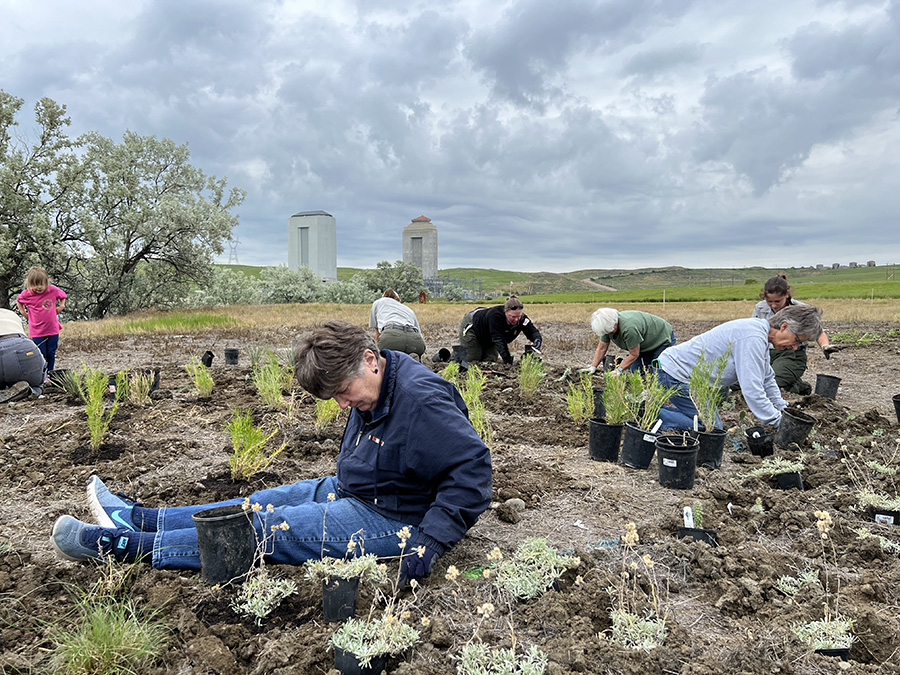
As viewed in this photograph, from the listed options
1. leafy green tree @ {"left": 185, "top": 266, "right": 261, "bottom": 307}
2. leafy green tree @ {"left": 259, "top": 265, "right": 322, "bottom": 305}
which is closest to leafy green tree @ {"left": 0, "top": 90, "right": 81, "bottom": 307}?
leafy green tree @ {"left": 185, "top": 266, "right": 261, "bottom": 307}

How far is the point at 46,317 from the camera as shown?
6.91m

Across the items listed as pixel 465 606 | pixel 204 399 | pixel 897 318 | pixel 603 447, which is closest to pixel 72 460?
pixel 204 399

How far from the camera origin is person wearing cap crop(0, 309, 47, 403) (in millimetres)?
5766

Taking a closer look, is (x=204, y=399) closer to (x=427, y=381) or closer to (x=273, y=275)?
(x=427, y=381)

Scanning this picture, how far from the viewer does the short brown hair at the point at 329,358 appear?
2.09 metres

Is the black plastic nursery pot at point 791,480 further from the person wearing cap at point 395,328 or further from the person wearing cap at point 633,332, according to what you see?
the person wearing cap at point 395,328

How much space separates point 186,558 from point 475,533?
1.38 m

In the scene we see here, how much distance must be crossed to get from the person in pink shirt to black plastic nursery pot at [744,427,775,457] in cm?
769

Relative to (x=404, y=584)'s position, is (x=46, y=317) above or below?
above

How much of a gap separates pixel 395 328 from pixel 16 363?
4.20 meters

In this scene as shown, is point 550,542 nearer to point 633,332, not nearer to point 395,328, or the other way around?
point 633,332

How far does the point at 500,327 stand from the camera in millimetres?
8008

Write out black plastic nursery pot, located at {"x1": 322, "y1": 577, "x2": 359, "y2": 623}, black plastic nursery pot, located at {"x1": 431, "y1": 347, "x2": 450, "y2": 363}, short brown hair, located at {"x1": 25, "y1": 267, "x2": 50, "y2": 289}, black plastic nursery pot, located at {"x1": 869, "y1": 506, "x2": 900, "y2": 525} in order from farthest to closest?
1. black plastic nursery pot, located at {"x1": 431, "y1": 347, "x2": 450, "y2": 363}
2. short brown hair, located at {"x1": 25, "y1": 267, "x2": 50, "y2": 289}
3. black plastic nursery pot, located at {"x1": 869, "y1": 506, "x2": 900, "y2": 525}
4. black plastic nursery pot, located at {"x1": 322, "y1": 577, "x2": 359, "y2": 623}

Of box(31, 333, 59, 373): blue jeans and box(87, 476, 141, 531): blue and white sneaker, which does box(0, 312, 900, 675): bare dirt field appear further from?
box(31, 333, 59, 373): blue jeans
